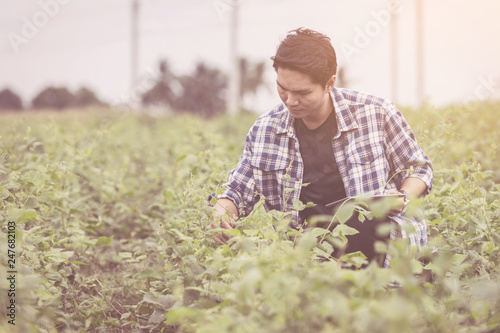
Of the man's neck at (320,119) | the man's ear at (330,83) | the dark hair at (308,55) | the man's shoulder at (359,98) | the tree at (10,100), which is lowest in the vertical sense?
the tree at (10,100)

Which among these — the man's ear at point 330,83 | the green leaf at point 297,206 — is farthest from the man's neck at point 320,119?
the green leaf at point 297,206

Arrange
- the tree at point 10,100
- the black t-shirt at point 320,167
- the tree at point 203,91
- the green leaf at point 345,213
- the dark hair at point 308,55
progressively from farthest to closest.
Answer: the tree at point 10,100, the tree at point 203,91, the black t-shirt at point 320,167, the dark hair at point 308,55, the green leaf at point 345,213

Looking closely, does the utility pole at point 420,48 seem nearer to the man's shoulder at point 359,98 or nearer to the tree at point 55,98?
the man's shoulder at point 359,98

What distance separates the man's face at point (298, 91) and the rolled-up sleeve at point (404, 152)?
1.53 ft

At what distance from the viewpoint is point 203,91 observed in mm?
63344

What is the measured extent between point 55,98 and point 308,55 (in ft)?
260

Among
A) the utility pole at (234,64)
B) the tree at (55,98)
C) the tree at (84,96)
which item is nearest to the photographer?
the utility pole at (234,64)

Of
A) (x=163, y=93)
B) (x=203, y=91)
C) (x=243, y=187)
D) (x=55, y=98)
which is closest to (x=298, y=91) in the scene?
(x=243, y=187)

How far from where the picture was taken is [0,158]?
279 centimetres

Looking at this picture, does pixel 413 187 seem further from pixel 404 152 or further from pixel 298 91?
pixel 298 91

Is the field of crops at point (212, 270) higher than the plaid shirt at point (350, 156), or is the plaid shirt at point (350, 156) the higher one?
the plaid shirt at point (350, 156)

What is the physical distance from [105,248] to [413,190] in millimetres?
2251

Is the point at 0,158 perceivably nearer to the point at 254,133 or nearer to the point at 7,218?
the point at 7,218

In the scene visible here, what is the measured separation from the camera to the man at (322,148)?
9.51ft
